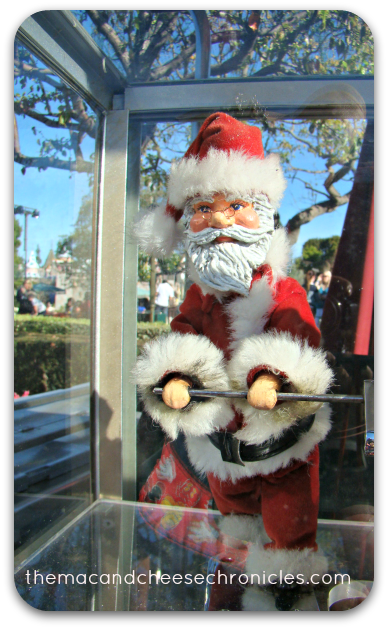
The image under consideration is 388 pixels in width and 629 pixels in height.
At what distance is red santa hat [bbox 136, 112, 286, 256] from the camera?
3.55ft

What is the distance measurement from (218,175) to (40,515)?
126 cm

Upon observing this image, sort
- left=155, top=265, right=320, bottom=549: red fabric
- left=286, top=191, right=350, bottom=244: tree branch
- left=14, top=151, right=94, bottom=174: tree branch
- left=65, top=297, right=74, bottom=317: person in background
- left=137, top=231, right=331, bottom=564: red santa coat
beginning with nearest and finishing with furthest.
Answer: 1. left=137, top=231, right=331, bottom=564: red santa coat
2. left=155, top=265, right=320, bottom=549: red fabric
3. left=14, top=151, right=94, bottom=174: tree branch
4. left=286, top=191, right=350, bottom=244: tree branch
5. left=65, top=297, right=74, bottom=317: person in background

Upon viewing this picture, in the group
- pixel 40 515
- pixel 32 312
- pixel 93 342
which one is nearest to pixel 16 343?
pixel 32 312

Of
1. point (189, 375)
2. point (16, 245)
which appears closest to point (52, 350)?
point (16, 245)

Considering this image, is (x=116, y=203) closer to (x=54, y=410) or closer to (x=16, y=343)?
(x=16, y=343)

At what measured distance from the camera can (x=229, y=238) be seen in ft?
3.57

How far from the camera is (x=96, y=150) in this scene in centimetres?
158

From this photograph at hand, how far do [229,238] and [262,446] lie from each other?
54cm

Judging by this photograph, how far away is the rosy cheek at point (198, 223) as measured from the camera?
111cm

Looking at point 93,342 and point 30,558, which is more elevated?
point 93,342

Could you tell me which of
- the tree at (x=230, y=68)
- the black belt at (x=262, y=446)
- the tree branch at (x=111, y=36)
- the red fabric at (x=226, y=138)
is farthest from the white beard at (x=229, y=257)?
the tree branch at (x=111, y=36)

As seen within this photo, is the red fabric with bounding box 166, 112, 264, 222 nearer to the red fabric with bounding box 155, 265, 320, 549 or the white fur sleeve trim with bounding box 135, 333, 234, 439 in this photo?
the red fabric with bounding box 155, 265, 320, 549

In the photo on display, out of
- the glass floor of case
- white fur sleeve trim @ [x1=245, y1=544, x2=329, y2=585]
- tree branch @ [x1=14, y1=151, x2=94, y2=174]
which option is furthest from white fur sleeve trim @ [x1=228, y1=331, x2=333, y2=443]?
tree branch @ [x1=14, y1=151, x2=94, y2=174]

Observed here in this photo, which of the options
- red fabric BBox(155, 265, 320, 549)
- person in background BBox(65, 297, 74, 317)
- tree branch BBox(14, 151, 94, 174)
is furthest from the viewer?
person in background BBox(65, 297, 74, 317)
